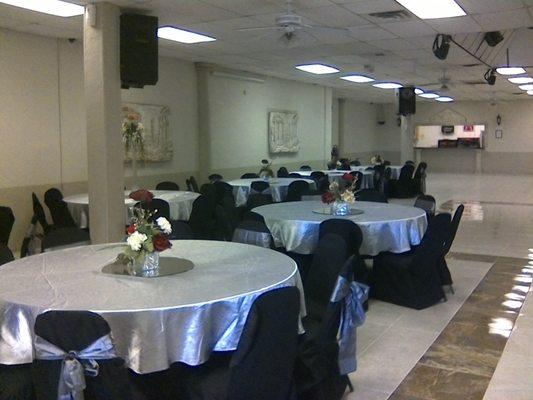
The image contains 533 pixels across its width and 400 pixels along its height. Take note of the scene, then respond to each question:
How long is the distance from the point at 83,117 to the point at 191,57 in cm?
270

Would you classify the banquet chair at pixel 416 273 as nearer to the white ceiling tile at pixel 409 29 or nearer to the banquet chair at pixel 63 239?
the banquet chair at pixel 63 239

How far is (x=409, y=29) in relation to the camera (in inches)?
305

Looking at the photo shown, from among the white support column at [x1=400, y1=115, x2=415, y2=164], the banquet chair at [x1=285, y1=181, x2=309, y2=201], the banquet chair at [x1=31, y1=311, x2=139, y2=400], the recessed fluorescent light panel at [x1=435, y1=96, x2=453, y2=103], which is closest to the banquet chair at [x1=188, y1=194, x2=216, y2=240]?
the banquet chair at [x1=285, y1=181, x2=309, y2=201]

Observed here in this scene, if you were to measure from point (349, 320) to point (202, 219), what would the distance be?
148 inches

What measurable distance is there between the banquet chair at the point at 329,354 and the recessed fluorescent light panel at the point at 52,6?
15.9 ft

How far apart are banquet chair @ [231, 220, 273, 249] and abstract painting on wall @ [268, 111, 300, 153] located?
9.23 metres

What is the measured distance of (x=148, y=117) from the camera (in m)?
9.89

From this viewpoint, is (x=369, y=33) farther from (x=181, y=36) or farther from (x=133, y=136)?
(x=133, y=136)

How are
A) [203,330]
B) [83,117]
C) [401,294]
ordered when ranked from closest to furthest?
[203,330] → [401,294] → [83,117]

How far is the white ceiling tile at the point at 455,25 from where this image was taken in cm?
714

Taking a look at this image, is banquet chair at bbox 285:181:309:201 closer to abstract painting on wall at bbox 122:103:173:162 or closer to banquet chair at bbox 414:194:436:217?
banquet chair at bbox 414:194:436:217

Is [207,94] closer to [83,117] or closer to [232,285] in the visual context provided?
[83,117]

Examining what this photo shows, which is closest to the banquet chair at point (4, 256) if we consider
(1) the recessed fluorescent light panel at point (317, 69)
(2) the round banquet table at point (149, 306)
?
(2) the round banquet table at point (149, 306)

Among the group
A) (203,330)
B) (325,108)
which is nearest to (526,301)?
(203,330)
